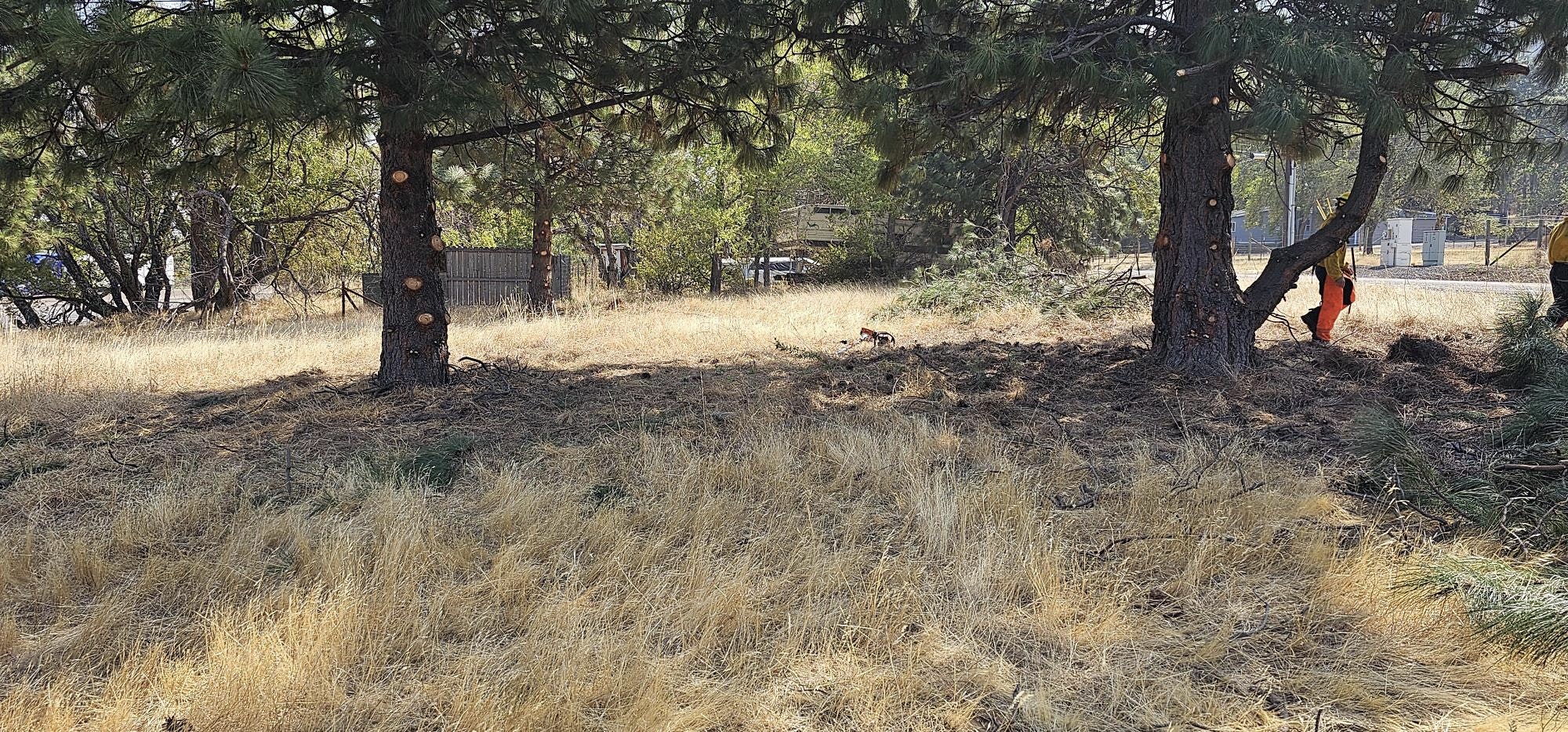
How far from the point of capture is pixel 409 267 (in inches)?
281

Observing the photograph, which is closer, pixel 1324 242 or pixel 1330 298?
pixel 1324 242

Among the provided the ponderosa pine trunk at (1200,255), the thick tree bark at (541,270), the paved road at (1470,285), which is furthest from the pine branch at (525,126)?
the paved road at (1470,285)

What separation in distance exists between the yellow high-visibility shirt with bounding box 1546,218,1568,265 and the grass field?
3.10 meters

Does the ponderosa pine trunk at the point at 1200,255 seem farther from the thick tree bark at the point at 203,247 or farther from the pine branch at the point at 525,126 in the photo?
the thick tree bark at the point at 203,247

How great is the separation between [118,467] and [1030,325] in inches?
365

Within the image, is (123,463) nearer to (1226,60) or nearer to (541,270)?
(1226,60)

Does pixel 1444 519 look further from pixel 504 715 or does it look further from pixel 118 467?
pixel 118 467

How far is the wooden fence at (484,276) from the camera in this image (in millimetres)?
18375

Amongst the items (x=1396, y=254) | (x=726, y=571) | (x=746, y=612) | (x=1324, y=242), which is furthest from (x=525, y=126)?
(x=1396, y=254)

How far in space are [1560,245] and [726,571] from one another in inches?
368

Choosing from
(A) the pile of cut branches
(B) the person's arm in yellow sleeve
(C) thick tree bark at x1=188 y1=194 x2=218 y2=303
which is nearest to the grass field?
(B) the person's arm in yellow sleeve

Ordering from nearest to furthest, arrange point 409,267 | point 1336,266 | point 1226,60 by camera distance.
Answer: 1. point 1226,60
2. point 409,267
3. point 1336,266

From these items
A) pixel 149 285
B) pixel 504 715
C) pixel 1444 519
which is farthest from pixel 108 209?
pixel 1444 519

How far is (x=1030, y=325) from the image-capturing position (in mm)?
11023
